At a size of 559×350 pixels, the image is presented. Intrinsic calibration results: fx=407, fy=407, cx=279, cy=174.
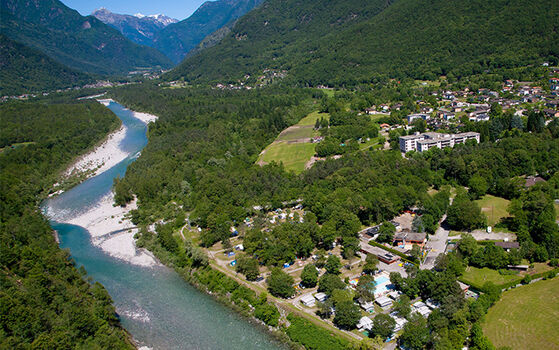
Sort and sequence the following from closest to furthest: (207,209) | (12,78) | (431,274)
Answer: (431,274), (207,209), (12,78)

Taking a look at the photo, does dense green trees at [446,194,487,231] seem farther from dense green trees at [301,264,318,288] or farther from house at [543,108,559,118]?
house at [543,108,559,118]

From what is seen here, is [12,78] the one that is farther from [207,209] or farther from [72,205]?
[207,209]

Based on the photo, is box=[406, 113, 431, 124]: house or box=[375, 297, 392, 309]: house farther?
box=[406, 113, 431, 124]: house

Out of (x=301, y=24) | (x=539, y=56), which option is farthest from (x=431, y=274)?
(x=301, y=24)

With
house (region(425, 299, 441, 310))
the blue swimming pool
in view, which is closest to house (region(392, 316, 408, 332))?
house (region(425, 299, 441, 310))

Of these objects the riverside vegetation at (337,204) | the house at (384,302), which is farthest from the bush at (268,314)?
the house at (384,302)

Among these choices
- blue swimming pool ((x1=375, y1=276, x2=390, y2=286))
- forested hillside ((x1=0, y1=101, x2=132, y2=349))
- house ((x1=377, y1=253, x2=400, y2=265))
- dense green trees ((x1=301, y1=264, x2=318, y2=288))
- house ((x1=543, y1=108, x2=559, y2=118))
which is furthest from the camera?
house ((x1=543, y1=108, x2=559, y2=118))

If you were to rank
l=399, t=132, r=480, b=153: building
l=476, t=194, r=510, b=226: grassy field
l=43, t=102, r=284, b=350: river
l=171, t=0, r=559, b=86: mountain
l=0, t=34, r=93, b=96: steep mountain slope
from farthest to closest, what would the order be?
l=0, t=34, r=93, b=96: steep mountain slope < l=171, t=0, r=559, b=86: mountain < l=399, t=132, r=480, b=153: building < l=476, t=194, r=510, b=226: grassy field < l=43, t=102, r=284, b=350: river

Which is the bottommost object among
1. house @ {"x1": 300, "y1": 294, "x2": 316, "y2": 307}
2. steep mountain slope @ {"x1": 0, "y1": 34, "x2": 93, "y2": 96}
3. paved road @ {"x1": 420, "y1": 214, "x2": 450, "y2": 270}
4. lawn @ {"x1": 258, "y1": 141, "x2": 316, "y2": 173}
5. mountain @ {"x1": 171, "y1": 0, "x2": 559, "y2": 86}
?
paved road @ {"x1": 420, "y1": 214, "x2": 450, "y2": 270}
